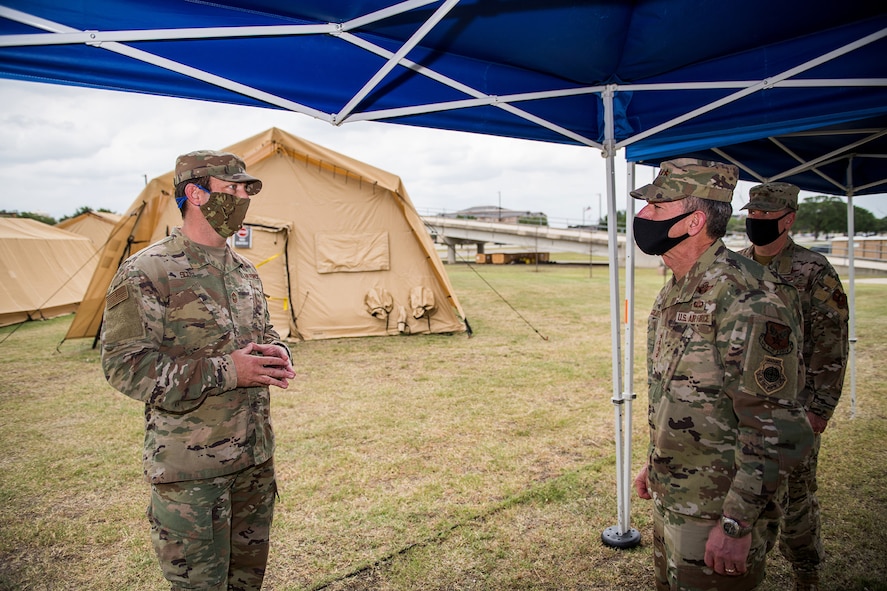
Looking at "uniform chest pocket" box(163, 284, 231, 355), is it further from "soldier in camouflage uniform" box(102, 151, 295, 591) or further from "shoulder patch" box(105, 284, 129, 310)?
"shoulder patch" box(105, 284, 129, 310)

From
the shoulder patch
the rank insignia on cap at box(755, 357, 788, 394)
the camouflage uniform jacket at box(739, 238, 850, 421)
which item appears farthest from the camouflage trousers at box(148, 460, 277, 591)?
the camouflage uniform jacket at box(739, 238, 850, 421)

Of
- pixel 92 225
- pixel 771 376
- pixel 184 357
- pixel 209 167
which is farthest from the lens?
pixel 92 225

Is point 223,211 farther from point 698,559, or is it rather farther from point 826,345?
point 826,345

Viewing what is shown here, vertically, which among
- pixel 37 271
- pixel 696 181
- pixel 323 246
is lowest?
pixel 37 271

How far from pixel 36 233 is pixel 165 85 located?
1330 cm

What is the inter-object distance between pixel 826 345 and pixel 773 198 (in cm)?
80

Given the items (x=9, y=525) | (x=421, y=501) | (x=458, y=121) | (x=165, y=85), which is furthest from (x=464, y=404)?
(x=165, y=85)

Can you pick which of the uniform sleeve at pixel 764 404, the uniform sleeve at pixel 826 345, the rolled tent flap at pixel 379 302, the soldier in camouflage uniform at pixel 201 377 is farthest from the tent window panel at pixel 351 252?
the uniform sleeve at pixel 764 404

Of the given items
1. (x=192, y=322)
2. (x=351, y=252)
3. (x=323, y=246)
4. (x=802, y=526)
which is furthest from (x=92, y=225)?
(x=802, y=526)

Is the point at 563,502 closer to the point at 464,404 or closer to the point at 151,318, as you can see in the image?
the point at 464,404

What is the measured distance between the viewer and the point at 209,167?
208cm

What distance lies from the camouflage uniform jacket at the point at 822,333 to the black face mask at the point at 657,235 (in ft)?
4.25

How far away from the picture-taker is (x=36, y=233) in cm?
1266

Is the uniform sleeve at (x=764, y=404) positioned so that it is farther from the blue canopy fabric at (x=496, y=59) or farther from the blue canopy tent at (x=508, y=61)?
the blue canopy fabric at (x=496, y=59)
